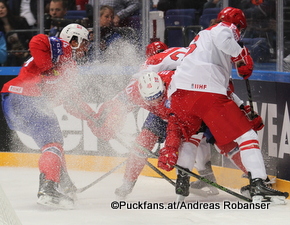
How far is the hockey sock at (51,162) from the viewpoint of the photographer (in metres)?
4.68

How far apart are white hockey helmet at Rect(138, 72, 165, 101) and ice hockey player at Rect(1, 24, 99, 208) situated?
0.57m

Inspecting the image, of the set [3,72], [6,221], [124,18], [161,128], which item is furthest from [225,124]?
[3,72]

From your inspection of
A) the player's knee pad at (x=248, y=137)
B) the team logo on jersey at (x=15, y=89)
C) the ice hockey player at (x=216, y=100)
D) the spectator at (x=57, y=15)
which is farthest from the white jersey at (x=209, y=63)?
the spectator at (x=57, y=15)

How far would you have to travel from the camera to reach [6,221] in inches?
126

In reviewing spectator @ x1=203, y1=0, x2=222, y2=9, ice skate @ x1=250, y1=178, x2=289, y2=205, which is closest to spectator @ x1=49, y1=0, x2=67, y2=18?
spectator @ x1=203, y1=0, x2=222, y2=9

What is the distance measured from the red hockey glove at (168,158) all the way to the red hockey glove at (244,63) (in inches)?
27.4

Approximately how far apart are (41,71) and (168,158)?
3.43 feet

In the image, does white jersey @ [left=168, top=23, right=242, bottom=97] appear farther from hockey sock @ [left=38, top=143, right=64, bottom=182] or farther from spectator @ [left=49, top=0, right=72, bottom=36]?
spectator @ [left=49, top=0, right=72, bottom=36]

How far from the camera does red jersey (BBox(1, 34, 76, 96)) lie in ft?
15.7

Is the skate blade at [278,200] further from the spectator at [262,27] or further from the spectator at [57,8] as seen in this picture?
the spectator at [57,8]

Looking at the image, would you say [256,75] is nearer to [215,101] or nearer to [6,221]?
[215,101]

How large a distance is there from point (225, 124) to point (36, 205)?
1.38 meters

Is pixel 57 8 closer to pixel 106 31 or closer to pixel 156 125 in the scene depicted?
pixel 106 31

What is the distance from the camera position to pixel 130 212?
15.2ft
